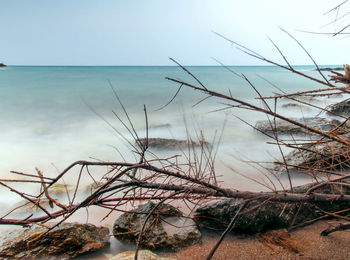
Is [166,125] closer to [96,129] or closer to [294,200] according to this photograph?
[96,129]

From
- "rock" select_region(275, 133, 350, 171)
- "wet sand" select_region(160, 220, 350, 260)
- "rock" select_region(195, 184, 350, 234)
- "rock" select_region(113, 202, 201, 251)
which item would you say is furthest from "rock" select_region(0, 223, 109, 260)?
"rock" select_region(275, 133, 350, 171)

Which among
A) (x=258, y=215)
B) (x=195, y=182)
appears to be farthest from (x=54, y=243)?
(x=258, y=215)

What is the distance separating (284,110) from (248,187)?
7.45 m

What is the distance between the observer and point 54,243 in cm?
215

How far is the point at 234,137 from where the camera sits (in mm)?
6211

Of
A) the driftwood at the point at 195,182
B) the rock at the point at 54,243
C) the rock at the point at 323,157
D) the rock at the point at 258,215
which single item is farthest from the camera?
the rock at the point at 258,215

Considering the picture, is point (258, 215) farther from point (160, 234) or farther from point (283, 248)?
point (160, 234)

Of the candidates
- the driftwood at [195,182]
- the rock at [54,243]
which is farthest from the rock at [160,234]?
the driftwood at [195,182]

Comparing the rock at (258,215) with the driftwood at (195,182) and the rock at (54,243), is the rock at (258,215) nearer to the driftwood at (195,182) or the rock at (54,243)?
the driftwood at (195,182)

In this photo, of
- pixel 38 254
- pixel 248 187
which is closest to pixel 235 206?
pixel 248 187

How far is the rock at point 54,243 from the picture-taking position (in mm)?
2084

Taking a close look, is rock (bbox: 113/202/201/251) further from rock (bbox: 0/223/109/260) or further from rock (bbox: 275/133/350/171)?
rock (bbox: 275/133/350/171)

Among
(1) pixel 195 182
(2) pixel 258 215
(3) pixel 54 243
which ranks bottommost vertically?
(3) pixel 54 243

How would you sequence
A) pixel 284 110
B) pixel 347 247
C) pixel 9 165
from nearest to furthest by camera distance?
pixel 347 247 < pixel 9 165 < pixel 284 110
